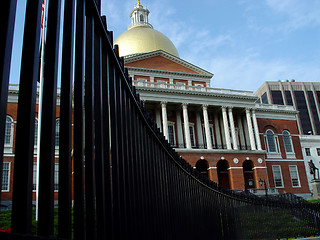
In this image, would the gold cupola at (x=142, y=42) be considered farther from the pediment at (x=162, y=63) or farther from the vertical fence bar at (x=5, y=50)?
the vertical fence bar at (x=5, y=50)

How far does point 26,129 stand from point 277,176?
1895 inches

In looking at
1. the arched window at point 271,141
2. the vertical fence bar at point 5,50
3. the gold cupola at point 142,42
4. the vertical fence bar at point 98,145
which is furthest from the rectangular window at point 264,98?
the vertical fence bar at point 5,50

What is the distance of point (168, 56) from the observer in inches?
1869

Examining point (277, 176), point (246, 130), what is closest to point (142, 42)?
point (246, 130)

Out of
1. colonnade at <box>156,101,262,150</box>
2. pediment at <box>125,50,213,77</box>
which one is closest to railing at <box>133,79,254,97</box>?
colonnade at <box>156,101,262,150</box>

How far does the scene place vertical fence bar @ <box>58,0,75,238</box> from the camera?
49.4 inches

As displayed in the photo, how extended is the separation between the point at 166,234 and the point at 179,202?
0.96 m

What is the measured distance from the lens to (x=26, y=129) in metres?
0.98

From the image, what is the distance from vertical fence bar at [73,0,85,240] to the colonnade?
1481 inches

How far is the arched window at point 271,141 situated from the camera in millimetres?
46781

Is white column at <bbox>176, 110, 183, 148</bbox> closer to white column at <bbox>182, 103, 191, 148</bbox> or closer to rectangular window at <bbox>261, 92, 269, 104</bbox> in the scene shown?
white column at <bbox>182, 103, 191, 148</bbox>

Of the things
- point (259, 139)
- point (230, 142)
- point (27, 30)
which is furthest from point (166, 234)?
point (259, 139)

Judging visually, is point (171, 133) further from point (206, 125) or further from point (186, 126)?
point (206, 125)

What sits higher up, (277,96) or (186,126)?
(277,96)
